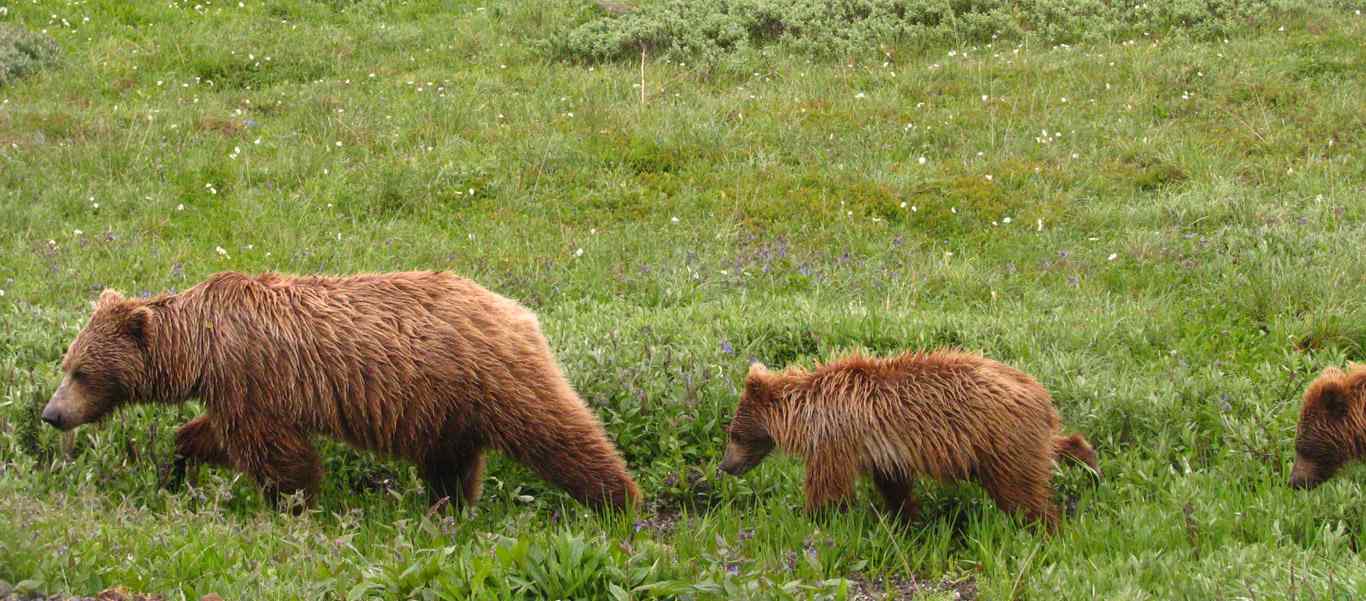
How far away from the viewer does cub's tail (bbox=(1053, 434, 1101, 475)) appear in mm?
6051

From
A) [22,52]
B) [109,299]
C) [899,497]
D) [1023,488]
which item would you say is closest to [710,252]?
[899,497]

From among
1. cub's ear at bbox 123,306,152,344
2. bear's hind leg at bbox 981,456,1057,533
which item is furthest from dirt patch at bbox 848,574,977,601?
cub's ear at bbox 123,306,152,344

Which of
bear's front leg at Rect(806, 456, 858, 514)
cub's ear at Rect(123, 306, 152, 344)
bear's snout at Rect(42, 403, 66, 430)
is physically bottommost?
bear's front leg at Rect(806, 456, 858, 514)

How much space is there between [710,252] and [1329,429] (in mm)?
5031

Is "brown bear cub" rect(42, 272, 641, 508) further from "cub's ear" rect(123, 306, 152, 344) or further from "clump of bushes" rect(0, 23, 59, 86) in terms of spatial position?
"clump of bushes" rect(0, 23, 59, 86)

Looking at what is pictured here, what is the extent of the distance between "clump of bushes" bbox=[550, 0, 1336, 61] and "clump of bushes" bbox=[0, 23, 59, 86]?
5.76m

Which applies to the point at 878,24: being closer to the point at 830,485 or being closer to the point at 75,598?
the point at 830,485

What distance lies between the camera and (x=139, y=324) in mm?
5895

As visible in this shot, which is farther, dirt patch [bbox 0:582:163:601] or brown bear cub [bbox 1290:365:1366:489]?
brown bear cub [bbox 1290:365:1366:489]

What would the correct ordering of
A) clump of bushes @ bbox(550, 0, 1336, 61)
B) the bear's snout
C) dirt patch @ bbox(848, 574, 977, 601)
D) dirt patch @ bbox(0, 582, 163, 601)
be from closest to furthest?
dirt patch @ bbox(0, 582, 163, 601), dirt patch @ bbox(848, 574, 977, 601), the bear's snout, clump of bushes @ bbox(550, 0, 1336, 61)

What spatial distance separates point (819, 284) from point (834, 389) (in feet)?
10.8

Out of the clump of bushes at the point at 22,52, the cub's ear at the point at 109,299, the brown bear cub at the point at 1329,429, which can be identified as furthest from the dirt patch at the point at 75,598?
the clump of bushes at the point at 22,52

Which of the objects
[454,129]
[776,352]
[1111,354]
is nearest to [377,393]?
[776,352]

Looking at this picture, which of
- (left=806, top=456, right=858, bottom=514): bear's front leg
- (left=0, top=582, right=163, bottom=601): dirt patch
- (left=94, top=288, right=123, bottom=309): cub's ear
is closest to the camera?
(left=0, top=582, right=163, bottom=601): dirt patch
